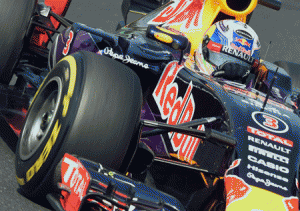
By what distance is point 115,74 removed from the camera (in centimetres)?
307

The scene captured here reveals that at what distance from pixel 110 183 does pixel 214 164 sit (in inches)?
43.4

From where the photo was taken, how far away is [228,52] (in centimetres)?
449

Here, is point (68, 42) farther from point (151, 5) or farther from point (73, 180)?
point (151, 5)

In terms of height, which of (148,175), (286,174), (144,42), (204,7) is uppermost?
(204,7)

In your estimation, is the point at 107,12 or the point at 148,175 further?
the point at 107,12

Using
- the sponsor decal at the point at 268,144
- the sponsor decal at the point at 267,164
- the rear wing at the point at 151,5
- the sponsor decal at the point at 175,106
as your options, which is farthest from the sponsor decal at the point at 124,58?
the rear wing at the point at 151,5

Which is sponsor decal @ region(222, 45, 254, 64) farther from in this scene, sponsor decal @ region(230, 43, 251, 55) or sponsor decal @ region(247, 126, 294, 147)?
sponsor decal @ region(247, 126, 294, 147)

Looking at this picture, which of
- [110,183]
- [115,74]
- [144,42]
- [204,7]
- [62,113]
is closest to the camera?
[110,183]

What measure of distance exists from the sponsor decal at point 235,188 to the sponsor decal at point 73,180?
769 millimetres

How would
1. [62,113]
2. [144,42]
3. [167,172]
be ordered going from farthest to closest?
1. [144,42]
2. [167,172]
3. [62,113]

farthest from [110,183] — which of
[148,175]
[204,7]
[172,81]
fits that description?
[204,7]

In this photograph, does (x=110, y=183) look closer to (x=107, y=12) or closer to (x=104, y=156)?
(x=104, y=156)

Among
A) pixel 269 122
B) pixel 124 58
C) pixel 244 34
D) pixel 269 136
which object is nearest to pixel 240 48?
pixel 244 34

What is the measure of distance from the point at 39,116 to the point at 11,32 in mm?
947
